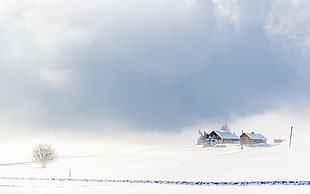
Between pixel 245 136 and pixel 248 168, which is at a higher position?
pixel 245 136

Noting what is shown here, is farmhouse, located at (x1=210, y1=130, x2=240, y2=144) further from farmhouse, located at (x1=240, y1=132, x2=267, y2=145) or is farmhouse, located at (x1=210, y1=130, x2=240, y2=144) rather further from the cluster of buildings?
farmhouse, located at (x1=240, y1=132, x2=267, y2=145)

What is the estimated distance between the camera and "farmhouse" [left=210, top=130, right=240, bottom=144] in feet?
458

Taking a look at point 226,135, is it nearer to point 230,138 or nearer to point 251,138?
point 230,138

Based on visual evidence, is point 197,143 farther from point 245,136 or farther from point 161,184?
point 161,184

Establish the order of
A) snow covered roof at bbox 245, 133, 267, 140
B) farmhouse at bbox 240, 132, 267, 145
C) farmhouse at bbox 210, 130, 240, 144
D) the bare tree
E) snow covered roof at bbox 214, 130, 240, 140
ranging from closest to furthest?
the bare tree, farmhouse at bbox 240, 132, 267, 145, snow covered roof at bbox 245, 133, 267, 140, farmhouse at bbox 210, 130, 240, 144, snow covered roof at bbox 214, 130, 240, 140

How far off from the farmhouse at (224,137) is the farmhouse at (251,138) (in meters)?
3.70

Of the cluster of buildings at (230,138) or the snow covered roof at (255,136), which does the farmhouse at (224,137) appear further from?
the snow covered roof at (255,136)

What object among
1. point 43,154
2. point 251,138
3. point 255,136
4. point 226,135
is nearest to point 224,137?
point 226,135

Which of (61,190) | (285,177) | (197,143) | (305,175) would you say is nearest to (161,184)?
(61,190)

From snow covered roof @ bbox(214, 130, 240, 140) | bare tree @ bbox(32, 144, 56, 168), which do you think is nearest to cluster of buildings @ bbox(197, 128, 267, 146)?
snow covered roof @ bbox(214, 130, 240, 140)

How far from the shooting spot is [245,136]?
458 ft

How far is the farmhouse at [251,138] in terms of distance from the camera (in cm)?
13712

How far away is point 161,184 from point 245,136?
99.4 meters

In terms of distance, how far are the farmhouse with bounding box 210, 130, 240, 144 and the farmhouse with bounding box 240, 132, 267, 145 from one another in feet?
12.1
